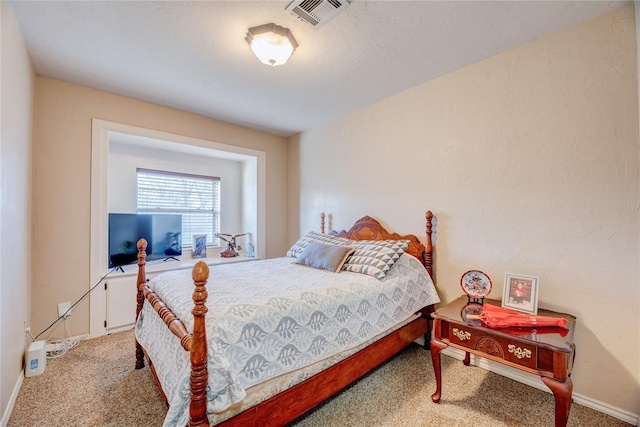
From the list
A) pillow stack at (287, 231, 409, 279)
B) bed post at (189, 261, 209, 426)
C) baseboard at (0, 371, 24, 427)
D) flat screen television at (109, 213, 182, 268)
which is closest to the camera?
bed post at (189, 261, 209, 426)

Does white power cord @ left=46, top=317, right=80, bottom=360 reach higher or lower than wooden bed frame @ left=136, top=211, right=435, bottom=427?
lower

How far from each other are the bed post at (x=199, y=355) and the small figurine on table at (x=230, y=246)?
3.05 meters

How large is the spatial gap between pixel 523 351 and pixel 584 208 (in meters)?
1.07

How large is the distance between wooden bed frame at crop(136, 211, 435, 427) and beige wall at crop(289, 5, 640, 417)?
1.01ft

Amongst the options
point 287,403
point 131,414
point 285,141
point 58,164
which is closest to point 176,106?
point 58,164

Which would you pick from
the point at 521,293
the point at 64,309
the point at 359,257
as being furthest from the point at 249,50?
the point at 64,309

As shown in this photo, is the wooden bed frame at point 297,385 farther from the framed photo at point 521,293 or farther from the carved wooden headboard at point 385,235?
the framed photo at point 521,293

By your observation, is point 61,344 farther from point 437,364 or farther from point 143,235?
point 437,364

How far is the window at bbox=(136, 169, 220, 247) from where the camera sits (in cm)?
373

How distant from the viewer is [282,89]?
2.76 m

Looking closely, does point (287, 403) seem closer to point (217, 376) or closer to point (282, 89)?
point (217, 376)

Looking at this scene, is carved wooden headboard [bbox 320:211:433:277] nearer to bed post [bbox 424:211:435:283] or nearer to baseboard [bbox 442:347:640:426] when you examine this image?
bed post [bbox 424:211:435:283]

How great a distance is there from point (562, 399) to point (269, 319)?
1482mm

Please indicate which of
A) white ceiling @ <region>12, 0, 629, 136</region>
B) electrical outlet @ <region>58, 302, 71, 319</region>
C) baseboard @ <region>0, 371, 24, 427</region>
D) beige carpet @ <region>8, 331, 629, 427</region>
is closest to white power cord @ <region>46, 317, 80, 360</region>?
electrical outlet @ <region>58, 302, 71, 319</region>
